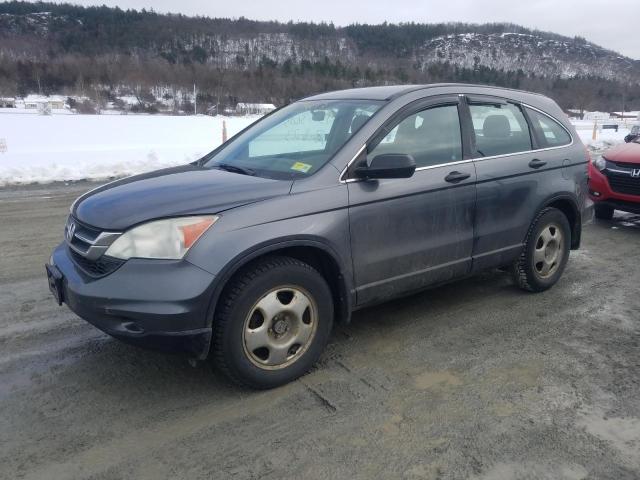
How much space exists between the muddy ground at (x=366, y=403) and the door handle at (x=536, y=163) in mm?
1150

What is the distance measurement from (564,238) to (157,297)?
3693mm

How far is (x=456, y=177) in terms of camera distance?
4004 mm

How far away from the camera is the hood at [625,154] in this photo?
728 centimetres

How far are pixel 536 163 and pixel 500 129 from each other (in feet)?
1.44

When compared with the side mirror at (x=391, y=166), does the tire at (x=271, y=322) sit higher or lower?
lower

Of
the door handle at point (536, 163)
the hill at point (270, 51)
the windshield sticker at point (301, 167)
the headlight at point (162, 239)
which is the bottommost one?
the headlight at point (162, 239)

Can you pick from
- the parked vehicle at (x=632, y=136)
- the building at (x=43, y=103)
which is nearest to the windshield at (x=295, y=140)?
the parked vehicle at (x=632, y=136)

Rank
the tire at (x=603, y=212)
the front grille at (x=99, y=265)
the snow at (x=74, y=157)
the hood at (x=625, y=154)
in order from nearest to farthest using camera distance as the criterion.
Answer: the front grille at (x=99, y=265), the hood at (x=625, y=154), the tire at (x=603, y=212), the snow at (x=74, y=157)

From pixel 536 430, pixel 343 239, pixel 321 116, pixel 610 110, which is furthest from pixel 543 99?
pixel 610 110

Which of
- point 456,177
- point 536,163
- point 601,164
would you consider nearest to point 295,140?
point 456,177

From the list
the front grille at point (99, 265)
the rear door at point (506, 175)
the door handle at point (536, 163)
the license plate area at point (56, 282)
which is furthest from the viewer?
the door handle at point (536, 163)

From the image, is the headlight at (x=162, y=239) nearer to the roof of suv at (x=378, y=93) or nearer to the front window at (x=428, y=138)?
the front window at (x=428, y=138)

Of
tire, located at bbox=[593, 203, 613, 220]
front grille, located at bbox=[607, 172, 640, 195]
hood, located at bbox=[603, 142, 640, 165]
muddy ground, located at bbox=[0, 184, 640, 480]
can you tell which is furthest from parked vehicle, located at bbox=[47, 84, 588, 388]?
tire, located at bbox=[593, 203, 613, 220]

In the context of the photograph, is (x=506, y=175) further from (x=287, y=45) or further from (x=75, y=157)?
(x=287, y=45)
